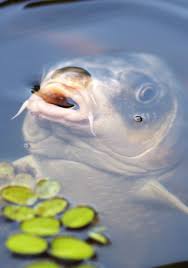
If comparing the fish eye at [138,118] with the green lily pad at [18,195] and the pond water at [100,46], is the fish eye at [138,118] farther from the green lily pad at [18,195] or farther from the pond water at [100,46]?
the green lily pad at [18,195]

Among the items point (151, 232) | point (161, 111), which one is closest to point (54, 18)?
point (161, 111)

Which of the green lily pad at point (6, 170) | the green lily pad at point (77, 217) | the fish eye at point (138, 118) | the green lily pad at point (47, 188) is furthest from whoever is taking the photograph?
the fish eye at point (138, 118)

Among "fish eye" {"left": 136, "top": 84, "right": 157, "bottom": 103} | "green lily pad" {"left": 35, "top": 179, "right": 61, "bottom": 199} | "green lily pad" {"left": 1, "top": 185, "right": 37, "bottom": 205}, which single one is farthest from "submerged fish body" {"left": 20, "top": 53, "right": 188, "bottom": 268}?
"green lily pad" {"left": 1, "top": 185, "right": 37, "bottom": 205}

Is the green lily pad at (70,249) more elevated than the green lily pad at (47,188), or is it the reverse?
the green lily pad at (47,188)

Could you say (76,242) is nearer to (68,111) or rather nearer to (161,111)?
(68,111)

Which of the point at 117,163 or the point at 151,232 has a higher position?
the point at 117,163

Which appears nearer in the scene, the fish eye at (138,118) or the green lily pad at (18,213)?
the green lily pad at (18,213)

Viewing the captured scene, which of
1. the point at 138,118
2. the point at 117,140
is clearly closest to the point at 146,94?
the point at 138,118

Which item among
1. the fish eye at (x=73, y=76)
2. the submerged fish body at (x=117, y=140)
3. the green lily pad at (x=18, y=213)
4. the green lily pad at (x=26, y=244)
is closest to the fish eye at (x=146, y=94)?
the submerged fish body at (x=117, y=140)
